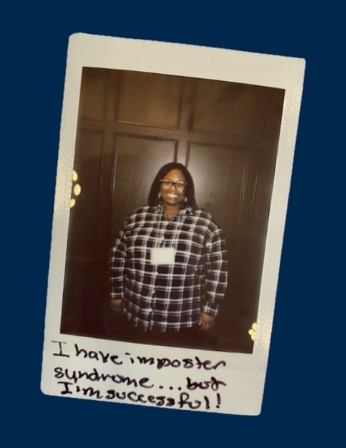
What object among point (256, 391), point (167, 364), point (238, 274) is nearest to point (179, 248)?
point (238, 274)

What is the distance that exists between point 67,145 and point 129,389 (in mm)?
563

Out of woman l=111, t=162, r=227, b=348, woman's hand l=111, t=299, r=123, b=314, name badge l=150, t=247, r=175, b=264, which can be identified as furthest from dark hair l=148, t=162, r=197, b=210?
woman's hand l=111, t=299, r=123, b=314

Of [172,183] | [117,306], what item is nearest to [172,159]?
[172,183]

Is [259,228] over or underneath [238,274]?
over

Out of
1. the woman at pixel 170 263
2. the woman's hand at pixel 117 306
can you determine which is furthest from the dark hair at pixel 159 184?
the woman's hand at pixel 117 306

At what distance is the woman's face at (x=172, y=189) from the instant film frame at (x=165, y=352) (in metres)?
0.20

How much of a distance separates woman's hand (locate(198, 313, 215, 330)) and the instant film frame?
0.06 metres

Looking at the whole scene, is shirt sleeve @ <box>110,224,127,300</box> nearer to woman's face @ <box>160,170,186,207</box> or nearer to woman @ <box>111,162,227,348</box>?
woman @ <box>111,162,227,348</box>

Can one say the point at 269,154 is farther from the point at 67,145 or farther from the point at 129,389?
the point at 129,389

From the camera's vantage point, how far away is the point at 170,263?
802mm

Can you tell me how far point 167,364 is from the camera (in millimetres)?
827

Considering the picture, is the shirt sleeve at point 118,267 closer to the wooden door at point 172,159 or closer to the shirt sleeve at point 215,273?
the wooden door at point 172,159

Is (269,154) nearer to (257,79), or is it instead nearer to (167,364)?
(257,79)

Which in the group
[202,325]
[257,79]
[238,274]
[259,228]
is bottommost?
[202,325]
